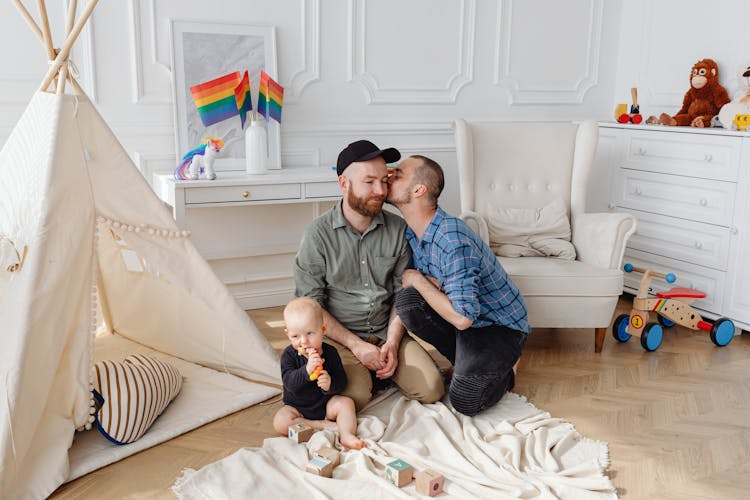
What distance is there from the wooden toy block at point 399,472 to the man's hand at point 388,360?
48cm

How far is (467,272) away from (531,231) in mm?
1239

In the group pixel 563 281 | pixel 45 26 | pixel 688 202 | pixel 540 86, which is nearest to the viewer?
pixel 45 26

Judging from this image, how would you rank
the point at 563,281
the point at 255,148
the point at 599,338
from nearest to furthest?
1. the point at 563,281
2. the point at 599,338
3. the point at 255,148

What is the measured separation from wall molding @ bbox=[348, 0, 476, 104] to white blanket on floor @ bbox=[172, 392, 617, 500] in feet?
6.88

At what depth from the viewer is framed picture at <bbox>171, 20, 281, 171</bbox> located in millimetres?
3580

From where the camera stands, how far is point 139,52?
3.52 m

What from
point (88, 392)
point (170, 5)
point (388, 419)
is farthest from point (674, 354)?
point (170, 5)

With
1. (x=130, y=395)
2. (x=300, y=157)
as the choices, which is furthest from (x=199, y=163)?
(x=130, y=395)

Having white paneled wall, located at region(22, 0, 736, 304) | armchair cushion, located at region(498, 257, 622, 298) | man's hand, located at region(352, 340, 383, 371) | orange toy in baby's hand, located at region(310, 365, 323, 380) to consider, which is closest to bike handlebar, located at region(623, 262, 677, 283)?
armchair cushion, located at region(498, 257, 622, 298)

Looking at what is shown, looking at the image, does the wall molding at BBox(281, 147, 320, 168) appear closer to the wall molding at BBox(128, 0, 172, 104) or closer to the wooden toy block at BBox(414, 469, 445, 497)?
the wall molding at BBox(128, 0, 172, 104)

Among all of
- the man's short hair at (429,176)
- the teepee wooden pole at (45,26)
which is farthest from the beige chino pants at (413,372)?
the teepee wooden pole at (45,26)

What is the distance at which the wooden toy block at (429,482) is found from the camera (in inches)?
83.5

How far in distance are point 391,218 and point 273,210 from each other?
136 cm

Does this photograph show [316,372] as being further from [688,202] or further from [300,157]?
[688,202]
